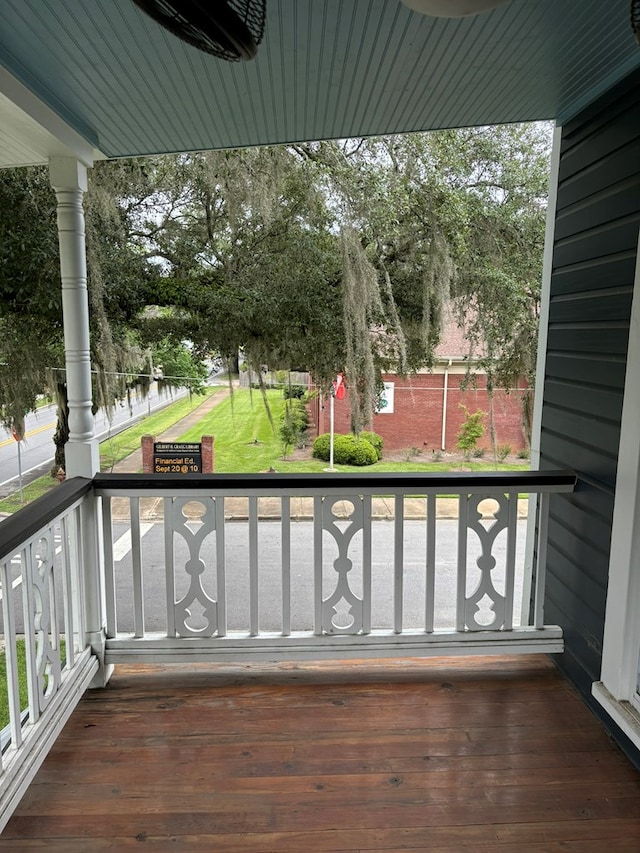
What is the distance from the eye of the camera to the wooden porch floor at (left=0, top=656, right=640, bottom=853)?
1.44 m

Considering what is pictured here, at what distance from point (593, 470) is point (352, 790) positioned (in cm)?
140

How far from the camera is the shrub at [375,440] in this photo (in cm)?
374

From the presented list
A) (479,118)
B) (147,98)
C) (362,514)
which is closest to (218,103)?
(147,98)

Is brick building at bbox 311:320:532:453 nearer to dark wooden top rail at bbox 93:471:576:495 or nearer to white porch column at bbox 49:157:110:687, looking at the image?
dark wooden top rail at bbox 93:471:576:495

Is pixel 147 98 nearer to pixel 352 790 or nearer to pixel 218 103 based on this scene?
pixel 218 103

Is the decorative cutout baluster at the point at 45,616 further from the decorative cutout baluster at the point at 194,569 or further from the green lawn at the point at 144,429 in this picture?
the green lawn at the point at 144,429

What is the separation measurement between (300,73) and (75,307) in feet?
3.87

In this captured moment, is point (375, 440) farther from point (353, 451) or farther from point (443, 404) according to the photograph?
point (443, 404)

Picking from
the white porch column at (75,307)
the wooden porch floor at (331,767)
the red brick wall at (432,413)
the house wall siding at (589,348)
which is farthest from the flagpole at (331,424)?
the white porch column at (75,307)

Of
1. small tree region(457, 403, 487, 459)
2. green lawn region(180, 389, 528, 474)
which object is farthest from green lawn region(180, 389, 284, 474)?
small tree region(457, 403, 487, 459)

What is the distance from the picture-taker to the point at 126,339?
12.7ft

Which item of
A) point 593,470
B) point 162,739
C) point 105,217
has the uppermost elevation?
point 105,217

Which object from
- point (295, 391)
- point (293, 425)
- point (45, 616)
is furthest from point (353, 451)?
point (45, 616)

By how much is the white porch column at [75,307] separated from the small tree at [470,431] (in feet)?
8.11
